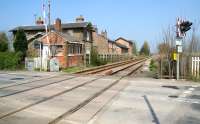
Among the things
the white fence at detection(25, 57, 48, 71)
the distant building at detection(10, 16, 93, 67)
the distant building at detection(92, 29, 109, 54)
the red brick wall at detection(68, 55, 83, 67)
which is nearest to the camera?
the white fence at detection(25, 57, 48, 71)

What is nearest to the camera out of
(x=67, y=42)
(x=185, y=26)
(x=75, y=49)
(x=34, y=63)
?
(x=185, y=26)

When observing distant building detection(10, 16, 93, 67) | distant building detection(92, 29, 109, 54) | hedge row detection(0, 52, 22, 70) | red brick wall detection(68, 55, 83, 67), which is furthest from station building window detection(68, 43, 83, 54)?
distant building detection(92, 29, 109, 54)

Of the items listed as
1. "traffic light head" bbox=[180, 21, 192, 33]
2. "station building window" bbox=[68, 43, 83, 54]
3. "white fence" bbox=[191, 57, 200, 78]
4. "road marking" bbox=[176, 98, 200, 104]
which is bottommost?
"road marking" bbox=[176, 98, 200, 104]

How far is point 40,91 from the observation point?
43.0 feet

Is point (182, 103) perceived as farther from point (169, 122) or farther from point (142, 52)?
point (142, 52)

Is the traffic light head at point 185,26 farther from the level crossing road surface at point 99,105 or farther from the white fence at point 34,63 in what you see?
the white fence at point 34,63

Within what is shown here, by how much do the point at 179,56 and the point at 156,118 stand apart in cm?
1048

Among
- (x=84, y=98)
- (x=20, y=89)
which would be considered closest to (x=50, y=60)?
(x=20, y=89)

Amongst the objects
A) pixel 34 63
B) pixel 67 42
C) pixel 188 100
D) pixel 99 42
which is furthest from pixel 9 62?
pixel 99 42

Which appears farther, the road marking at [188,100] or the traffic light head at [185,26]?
the traffic light head at [185,26]

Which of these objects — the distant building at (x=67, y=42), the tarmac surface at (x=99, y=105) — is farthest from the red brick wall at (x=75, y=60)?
the tarmac surface at (x=99, y=105)

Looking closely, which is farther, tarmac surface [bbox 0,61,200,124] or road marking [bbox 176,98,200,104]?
road marking [bbox 176,98,200,104]

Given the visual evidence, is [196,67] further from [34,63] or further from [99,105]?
[34,63]

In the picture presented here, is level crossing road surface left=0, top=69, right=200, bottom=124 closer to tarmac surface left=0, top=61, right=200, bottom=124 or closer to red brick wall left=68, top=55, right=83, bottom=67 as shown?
tarmac surface left=0, top=61, right=200, bottom=124
